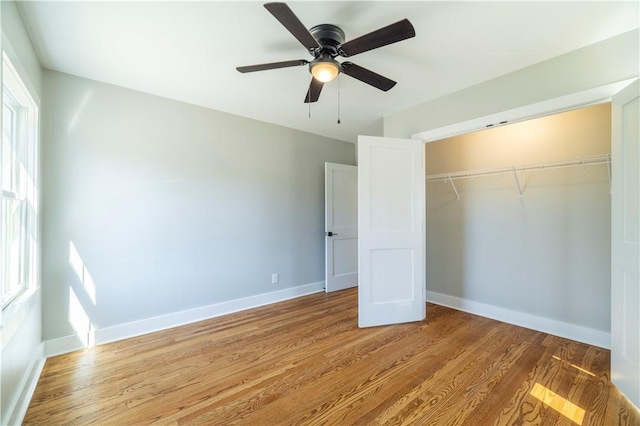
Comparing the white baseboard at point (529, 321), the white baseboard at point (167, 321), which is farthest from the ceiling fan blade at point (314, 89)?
the white baseboard at point (529, 321)

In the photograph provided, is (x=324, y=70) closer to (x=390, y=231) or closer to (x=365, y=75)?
(x=365, y=75)

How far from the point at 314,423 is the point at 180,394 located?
961 mm

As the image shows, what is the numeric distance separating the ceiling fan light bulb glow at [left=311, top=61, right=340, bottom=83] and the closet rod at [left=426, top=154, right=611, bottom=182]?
2.33 meters

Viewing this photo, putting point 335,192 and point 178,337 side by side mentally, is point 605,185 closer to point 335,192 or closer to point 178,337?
point 335,192

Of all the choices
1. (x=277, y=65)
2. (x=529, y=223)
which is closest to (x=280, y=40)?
(x=277, y=65)

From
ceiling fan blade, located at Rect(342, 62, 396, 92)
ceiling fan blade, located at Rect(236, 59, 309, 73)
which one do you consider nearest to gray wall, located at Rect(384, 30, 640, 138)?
ceiling fan blade, located at Rect(342, 62, 396, 92)

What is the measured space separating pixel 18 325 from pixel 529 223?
434 centimetres

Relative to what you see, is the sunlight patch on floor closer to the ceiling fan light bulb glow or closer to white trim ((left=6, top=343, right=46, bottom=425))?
the ceiling fan light bulb glow

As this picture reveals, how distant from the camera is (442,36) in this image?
2008 millimetres

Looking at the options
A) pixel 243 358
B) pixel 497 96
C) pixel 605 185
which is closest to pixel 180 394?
pixel 243 358

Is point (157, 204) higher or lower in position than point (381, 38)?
lower

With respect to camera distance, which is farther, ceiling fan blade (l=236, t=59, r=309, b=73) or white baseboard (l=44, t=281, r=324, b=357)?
white baseboard (l=44, t=281, r=324, b=357)

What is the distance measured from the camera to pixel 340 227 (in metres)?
4.50

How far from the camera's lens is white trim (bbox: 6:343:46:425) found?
1.60 metres
